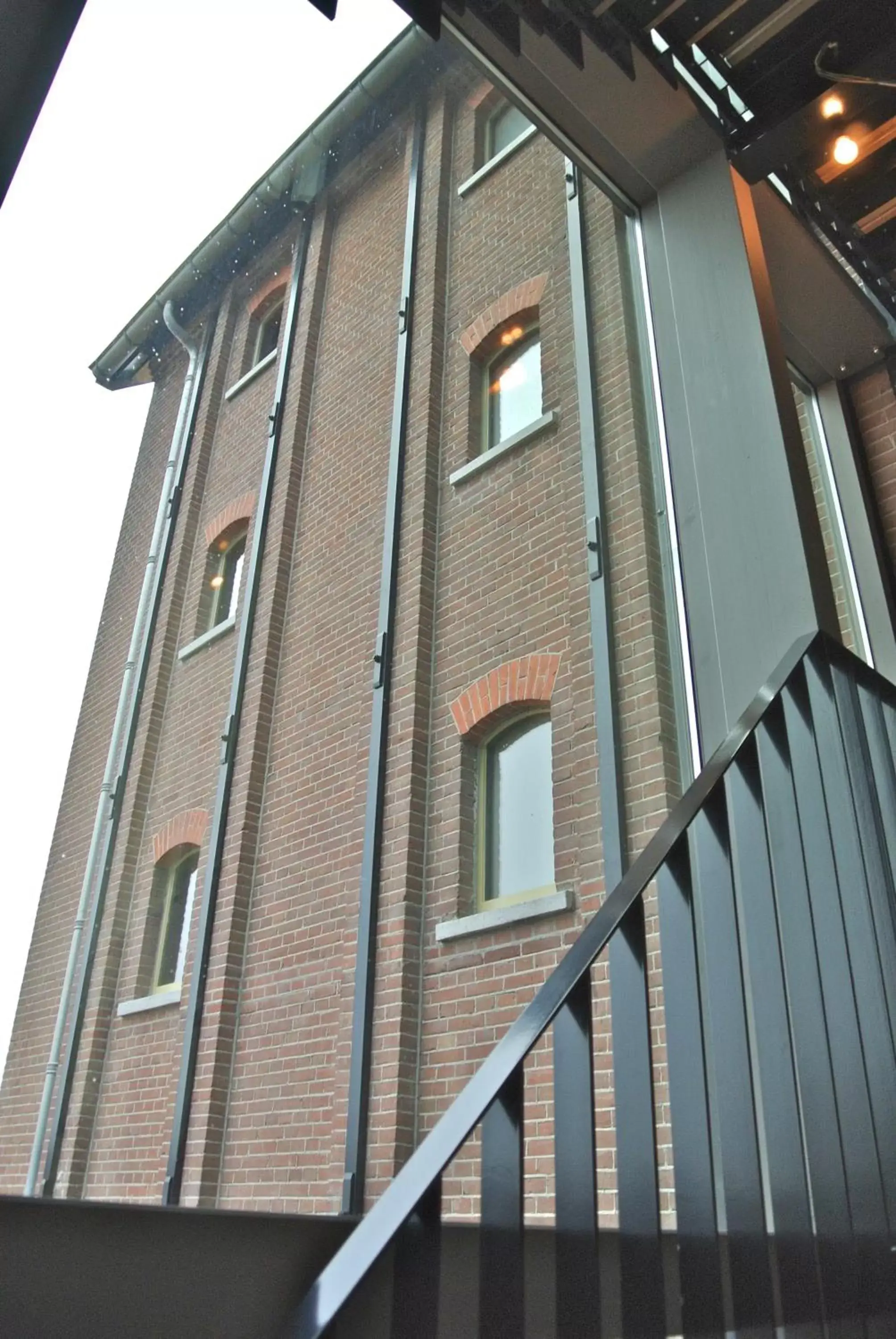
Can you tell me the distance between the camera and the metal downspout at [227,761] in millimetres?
5109

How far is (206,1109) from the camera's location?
5.01 meters

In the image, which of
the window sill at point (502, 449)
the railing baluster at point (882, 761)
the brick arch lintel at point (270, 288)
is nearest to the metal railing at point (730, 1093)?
the railing baluster at point (882, 761)

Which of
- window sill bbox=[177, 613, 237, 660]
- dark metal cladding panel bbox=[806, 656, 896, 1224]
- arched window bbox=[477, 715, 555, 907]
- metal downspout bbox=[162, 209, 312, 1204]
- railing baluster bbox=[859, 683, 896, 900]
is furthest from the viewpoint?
window sill bbox=[177, 613, 237, 660]

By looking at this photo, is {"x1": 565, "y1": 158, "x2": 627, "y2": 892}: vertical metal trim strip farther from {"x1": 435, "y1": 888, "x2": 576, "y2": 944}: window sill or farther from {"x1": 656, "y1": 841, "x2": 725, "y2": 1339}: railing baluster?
{"x1": 656, "y1": 841, "x2": 725, "y2": 1339}: railing baluster

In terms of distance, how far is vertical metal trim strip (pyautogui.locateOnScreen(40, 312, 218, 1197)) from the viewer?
5996mm

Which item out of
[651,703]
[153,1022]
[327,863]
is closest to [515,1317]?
[651,703]

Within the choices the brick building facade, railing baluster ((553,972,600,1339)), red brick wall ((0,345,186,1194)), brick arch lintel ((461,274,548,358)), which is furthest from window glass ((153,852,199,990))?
railing baluster ((553,972,600,1339))

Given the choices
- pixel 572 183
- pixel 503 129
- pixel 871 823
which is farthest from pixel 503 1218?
pixel 503 129

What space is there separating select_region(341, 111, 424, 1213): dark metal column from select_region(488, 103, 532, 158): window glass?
61 cm

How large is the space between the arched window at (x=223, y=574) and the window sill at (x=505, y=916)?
3631 millimetres

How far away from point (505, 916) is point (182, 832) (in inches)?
115

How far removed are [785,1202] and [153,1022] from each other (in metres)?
5.15

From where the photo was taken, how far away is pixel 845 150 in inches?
129

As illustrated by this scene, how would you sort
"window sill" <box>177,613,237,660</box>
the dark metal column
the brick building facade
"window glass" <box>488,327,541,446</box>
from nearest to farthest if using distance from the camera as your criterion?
the brick building facade, the dark metal column, "window glass" <box>488,327,541,446</box>, "window sill" <box>177,613,237,660</box>
